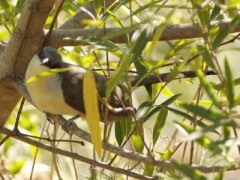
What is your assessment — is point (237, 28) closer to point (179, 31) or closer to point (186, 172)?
point (179, 31)

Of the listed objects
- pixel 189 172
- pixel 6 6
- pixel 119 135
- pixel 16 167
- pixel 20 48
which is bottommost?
pixel 16 167

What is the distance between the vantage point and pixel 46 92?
6.99 ft

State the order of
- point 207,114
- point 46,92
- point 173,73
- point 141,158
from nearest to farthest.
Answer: point 207,114, point 141,158, point 173,73, point 46,92

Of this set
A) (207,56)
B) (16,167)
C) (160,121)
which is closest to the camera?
(207,56)

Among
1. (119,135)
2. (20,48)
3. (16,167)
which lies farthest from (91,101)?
(16,167)

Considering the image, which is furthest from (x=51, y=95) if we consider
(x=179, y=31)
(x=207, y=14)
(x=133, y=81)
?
(x=207, y=14)

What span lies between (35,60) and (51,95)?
0.15 metres

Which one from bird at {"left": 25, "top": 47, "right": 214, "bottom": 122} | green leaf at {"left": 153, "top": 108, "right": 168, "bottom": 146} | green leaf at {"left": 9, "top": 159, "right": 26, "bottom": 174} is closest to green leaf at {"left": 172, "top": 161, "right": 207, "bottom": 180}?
green leaf at {"left": 153, "top": 108, "right": 168, "bottom": 146}

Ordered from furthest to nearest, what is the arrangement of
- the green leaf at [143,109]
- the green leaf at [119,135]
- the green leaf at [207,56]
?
1. the green leaf at [119,135]
2. the green leaf at [143,109]
3. the green leaf at [207,56]

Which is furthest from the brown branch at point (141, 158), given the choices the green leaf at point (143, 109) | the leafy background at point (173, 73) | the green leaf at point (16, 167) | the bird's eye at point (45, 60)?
the green leaf at point (16, 167)

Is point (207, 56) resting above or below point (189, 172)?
above

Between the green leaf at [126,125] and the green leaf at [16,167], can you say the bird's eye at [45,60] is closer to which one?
the green leaf at [126,125]

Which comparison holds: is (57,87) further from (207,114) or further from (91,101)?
→ (207,114)

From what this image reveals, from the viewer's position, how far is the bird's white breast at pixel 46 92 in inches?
81.0
